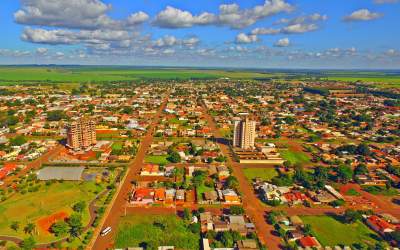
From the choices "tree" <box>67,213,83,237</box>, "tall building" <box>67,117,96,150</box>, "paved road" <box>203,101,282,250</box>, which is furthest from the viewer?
"tall building" <box>67,117,96,150</box>

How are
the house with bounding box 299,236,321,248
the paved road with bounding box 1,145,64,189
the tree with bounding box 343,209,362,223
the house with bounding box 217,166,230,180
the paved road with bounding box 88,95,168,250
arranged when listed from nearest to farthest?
the house with bounding box 299,236,321,248 → the paved road with bounding box 88,95,168,250 → the tree with bounding box 343,209,362,223 → the paved road with bounding box 1,145,64,189 → the house with bounding box 217,166,230,180

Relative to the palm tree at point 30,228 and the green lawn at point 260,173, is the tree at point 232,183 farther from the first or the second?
the palm tree at point 30,228

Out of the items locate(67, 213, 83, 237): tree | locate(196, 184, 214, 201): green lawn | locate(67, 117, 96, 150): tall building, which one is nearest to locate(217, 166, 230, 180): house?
locate(196, 184, 214, 201): green lawn

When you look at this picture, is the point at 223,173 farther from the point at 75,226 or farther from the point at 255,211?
the point at 75,226

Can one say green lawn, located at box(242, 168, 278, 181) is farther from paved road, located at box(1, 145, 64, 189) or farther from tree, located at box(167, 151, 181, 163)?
paved road, located at box(1, 145, 64, 189)

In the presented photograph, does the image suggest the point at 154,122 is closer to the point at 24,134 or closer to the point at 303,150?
the point at 24,134

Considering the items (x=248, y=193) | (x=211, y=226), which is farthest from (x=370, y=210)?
(x=211, y=226)

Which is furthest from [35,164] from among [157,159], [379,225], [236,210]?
[379,225]
